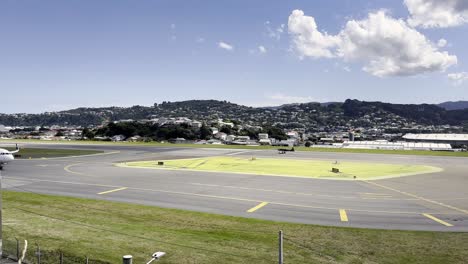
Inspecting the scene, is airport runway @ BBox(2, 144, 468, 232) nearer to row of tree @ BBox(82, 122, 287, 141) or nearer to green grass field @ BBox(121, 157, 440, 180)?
green grass field @ BBox(121, 157, 440, 180)

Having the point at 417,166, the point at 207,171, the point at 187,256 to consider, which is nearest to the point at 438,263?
the point at 187,256

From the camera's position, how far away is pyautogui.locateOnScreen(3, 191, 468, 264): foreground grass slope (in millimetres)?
16406

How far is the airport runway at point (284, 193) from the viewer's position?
24938 millimetres

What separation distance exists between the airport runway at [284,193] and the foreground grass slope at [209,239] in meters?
2.54

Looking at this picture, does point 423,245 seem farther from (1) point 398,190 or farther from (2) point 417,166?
(2) point 417,166

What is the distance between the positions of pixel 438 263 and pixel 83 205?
23886 millimetres

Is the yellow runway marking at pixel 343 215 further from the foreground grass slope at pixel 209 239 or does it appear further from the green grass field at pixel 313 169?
the green grass field at pixel 313 169

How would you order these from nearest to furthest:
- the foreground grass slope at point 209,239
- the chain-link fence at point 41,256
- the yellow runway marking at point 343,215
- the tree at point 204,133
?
1. the chain-link fence at point 41,256
2. the foreground grass slope at point 209,239
3. the yellow runway marking at point 343,215
4. the tree at point 204,133

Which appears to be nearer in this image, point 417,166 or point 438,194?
point 438,194

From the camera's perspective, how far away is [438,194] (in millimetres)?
33219

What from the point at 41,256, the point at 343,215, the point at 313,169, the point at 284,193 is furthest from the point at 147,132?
the point at 41,256

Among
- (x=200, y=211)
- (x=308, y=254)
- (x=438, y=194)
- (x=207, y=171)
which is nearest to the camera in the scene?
(x=308, y=254)

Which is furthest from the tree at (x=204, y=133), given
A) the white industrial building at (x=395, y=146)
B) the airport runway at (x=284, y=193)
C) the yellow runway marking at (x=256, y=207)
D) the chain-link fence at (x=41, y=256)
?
the chain-link fence at (x=41, y=256)

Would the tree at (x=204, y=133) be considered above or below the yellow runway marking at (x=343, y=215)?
above
